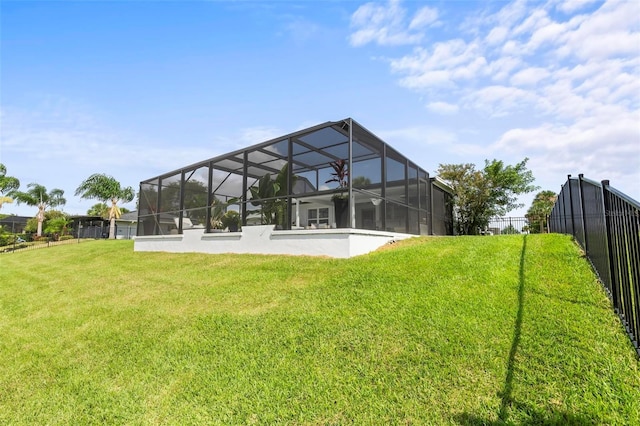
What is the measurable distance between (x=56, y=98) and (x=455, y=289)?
44.6 feet

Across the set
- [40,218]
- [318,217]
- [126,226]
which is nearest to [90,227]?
[126,226]

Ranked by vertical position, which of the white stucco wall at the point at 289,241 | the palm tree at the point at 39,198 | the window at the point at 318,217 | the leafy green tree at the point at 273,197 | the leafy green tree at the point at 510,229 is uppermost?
the palm tree at the point at 39,198

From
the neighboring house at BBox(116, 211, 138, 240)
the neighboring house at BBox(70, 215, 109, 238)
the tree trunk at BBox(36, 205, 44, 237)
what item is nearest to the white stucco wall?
the neighboring house at BBox(70, 215, 109, 238)

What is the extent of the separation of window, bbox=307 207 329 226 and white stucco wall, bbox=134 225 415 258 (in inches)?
21.9

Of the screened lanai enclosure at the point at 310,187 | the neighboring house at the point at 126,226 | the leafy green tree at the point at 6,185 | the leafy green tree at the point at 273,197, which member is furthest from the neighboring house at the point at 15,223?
the leafy green tree at the point at 273,197

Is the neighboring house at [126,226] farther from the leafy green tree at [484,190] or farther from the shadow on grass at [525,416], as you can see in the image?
the shadow on grass at [525,416]

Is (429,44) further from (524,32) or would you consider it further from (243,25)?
(243,25)

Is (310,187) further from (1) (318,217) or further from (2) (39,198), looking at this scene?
(2) (39,198)

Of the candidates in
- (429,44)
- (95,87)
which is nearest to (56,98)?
(95,87)

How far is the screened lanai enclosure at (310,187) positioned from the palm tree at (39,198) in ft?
92.6

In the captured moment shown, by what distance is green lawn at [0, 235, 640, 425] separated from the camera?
246 centimetres

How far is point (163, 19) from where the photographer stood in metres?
8.59

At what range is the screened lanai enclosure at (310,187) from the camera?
8.88 m

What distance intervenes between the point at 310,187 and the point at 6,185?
35450mm
